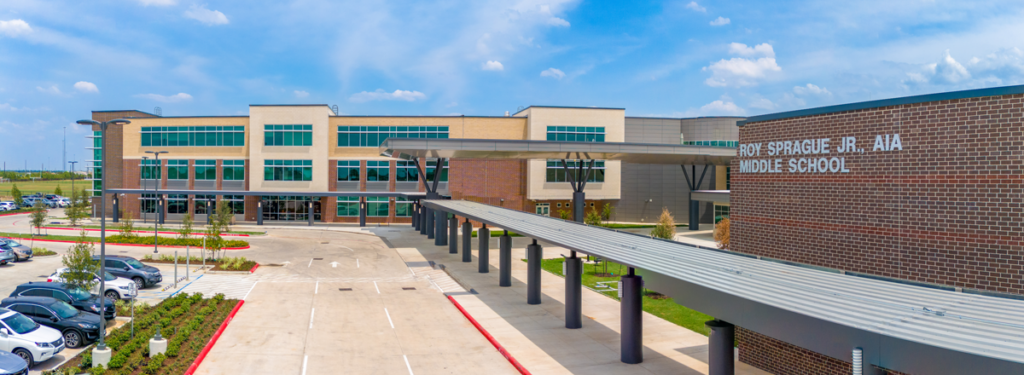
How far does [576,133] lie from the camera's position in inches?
2438

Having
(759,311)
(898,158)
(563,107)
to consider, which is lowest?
(759,311)

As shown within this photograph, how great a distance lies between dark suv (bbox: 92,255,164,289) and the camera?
26938 millimetres

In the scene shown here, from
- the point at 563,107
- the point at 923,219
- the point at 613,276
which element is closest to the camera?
the point at 923,219

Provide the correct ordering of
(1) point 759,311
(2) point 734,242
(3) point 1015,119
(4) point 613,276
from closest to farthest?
1. (1) point 759,311
2. (3) point 1015,119
3. (2) point 734,242
4. (4) point 613,276

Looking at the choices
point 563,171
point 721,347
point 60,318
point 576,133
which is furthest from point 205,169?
point 721,347

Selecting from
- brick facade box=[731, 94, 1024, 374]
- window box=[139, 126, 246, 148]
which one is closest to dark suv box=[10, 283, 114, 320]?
brick facade box=[731, 94, 1024, 374]

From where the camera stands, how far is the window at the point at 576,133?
61281mm

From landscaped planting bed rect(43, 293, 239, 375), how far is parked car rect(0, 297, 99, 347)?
1.89 feet

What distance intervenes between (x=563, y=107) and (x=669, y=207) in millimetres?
16556

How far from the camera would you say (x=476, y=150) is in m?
41.0

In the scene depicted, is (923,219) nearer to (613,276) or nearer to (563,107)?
(613,276)

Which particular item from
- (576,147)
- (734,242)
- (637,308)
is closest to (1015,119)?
(734,242)

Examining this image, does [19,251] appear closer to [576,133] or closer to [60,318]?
[60,318]

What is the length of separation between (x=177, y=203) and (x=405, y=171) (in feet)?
82.6
